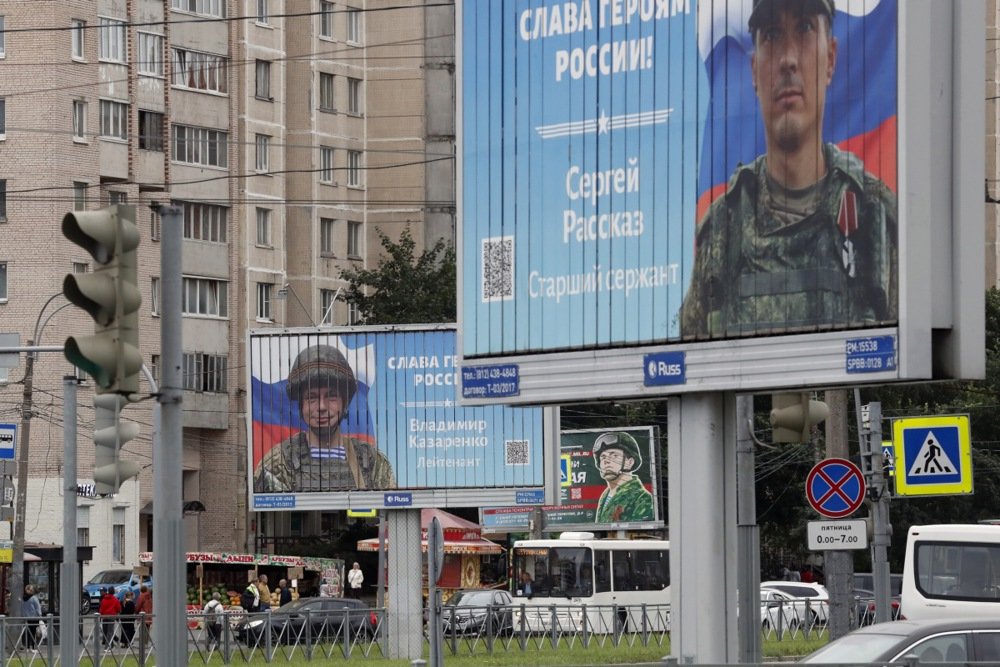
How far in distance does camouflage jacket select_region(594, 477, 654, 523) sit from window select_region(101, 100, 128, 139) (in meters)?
23.0

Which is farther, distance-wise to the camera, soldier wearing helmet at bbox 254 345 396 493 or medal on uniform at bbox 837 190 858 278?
soldier wearing helmet at bbox 254 345 396 493


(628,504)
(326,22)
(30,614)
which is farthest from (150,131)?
(30,614)

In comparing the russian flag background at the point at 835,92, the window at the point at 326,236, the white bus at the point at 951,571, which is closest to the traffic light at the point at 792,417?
the russian flag background at the point at 835,92

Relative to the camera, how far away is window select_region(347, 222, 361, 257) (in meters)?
84.8

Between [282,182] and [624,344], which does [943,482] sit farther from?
[282,182]

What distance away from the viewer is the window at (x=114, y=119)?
7088 cm

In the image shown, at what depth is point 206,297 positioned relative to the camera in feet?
251

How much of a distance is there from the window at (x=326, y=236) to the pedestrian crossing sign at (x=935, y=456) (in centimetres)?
5686

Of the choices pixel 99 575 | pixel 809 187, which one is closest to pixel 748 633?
pixel 809 187

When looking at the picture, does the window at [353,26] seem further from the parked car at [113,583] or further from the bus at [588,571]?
the bus at [588,571]

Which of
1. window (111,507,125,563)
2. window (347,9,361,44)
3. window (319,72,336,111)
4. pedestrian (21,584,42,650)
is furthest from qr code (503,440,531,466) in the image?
window (347,9,361,44)

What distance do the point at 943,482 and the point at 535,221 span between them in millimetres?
9860

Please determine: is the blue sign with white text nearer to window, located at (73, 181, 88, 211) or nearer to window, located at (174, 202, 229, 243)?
window, located at (73, 181, 88, 211)

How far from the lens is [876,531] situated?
88.9ft
